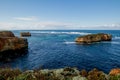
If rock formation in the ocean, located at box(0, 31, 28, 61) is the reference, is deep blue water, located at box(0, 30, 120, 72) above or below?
below

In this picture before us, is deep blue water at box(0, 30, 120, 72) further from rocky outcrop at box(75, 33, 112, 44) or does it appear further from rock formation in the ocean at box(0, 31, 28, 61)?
rocky outcrop at box(75, 33, 112, 44)

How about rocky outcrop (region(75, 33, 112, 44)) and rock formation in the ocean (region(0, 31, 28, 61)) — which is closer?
rock formation in the ocean (region(0, 31, 28, 61))

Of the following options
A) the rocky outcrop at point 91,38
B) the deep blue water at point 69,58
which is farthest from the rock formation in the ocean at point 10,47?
the rocky outcrop at point 91,38

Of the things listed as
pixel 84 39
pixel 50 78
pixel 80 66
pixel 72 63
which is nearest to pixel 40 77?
pixel 50 78

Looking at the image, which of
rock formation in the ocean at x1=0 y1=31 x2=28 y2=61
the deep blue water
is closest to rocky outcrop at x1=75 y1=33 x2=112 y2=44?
the deep blue water

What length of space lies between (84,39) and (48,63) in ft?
159

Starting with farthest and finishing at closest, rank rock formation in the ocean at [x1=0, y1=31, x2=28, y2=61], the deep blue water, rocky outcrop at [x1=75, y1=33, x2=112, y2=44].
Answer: rocky outcrop at [x1=75, y1=33, x2=112, y2=44]
rock formation in the ocean at [x1=0, y1=31, x2=28, y2=61]
the deep blue water

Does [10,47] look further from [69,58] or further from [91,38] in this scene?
[91,38]

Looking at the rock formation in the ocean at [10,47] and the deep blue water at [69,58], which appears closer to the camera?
the deep blue water at [69,58]

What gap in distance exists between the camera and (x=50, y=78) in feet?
42.9

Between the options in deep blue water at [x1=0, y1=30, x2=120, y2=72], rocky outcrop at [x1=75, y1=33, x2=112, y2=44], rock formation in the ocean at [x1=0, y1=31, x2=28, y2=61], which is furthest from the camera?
rocky outcrop at [x1=75, y1=33, x2=112, y2=44]

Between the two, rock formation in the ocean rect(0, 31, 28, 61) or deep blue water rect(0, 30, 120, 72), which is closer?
deep blue water rect(0, 30, 120, 72)

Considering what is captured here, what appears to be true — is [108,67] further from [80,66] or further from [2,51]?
[2,51]

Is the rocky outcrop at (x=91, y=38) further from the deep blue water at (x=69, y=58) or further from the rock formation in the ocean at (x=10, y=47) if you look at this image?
the rock formation in the ocean at (x=10, y=47)
